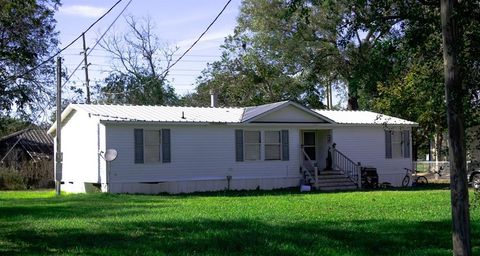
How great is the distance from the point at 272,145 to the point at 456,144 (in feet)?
67.3

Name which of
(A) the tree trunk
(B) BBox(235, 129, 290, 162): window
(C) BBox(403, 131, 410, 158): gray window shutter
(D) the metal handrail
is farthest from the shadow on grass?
(C) BBox(403, 131, 410, 158): gray window shutter

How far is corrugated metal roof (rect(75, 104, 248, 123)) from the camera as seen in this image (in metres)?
24.6

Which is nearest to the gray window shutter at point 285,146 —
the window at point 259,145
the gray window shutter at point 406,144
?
the window at point 259,145

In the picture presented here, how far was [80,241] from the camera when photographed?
1048cm

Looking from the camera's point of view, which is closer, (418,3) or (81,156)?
(418,3)

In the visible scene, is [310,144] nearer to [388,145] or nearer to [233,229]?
[388,145]

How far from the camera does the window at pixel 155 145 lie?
80.4ft

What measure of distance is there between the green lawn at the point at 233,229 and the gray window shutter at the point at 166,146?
7.28 meters

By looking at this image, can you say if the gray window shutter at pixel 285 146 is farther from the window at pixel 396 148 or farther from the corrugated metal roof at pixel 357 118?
the window at pixel 396 148

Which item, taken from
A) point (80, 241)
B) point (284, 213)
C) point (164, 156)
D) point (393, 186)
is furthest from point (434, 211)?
point (393, 186)

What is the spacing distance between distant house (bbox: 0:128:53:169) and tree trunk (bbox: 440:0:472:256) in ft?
101

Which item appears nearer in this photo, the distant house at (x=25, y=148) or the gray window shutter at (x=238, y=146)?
the gray window shutter at (x=238, y=146)

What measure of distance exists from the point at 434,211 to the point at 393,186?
584 inches

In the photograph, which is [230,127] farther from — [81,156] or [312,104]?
[312,104]
